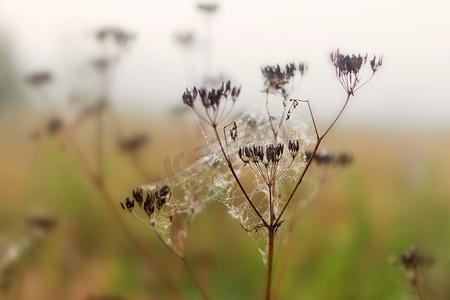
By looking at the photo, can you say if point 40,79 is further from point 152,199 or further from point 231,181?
point 152,199

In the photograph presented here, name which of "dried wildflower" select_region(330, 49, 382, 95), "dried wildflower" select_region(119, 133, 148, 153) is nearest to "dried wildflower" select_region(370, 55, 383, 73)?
"dried wildflower" select_region(330, 49, 382, 95)

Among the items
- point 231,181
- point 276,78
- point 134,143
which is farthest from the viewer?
point 134,143

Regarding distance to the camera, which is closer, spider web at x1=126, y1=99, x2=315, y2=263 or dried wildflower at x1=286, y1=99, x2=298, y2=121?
dried wildflower at x1=286, y1=99, x2=298, y2=121

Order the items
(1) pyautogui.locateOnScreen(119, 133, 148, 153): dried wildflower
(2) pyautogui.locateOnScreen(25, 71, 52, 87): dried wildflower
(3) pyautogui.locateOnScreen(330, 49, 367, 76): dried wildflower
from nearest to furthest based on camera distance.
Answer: (3) pyautogui.locateOnScreen(330, 49, 367, 76): dried wildflower < (1) pyautogui.locateOnScreen(119, 133, 148, 153): dried wildflower < (2) pyautogui.locateOnScreen(25, 71, 52, 87): dried wildflower

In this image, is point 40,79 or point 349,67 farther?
point 40,79

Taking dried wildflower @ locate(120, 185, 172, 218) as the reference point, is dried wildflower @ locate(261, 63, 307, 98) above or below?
above

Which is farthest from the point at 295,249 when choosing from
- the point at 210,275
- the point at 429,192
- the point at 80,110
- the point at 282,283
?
the point at 80,110

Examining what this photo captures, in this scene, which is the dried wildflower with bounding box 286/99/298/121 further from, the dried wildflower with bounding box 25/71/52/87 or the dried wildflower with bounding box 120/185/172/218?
the dried wildflower with bounding box 25/71/52/87

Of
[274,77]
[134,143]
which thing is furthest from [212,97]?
[134,143]

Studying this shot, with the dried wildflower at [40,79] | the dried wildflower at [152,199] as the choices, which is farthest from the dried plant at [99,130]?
the dried wildflower at [152,199]
